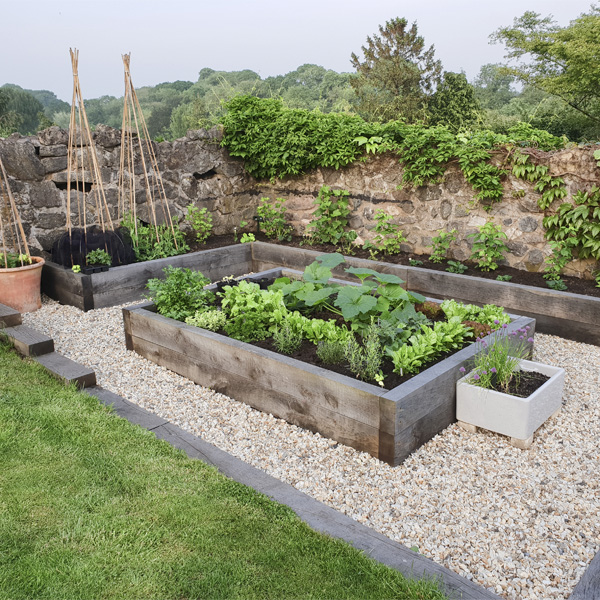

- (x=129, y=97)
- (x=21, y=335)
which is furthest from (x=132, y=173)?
(x=21, y=335)

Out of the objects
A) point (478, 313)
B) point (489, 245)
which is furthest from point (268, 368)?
point (489, 245)

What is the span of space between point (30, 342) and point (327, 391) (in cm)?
235

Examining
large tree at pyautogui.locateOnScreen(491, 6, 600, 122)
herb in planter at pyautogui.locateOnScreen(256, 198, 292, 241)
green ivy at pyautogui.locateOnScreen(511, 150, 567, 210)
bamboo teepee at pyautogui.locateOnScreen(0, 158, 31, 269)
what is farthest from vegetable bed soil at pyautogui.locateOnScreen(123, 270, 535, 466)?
large tree at pyautogui.locateOnScreen(491, 6, 600, 122)

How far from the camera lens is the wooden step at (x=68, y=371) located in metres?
3.56

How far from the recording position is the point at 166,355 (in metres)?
4.04

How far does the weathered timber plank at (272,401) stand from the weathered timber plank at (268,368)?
0.09ft

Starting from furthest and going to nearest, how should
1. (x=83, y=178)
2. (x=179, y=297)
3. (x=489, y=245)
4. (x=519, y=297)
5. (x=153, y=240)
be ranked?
(x=153, y=240) → (x=83, y=178) → (x=489, y=245) → (x=519, y=297) → (x=179, y=297)

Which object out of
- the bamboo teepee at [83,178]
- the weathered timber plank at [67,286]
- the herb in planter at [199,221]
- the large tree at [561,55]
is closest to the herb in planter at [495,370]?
the weathered timber plank at [67,286]

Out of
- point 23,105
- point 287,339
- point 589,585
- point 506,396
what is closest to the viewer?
point 589,585

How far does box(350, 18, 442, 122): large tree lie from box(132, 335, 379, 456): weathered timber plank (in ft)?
69.1

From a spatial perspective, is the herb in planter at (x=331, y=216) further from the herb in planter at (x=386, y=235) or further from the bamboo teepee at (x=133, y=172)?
the bamboo teepee at (x=133, y=172)

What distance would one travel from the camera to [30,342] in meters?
3.95

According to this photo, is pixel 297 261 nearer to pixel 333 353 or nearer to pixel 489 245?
pixel 489 245

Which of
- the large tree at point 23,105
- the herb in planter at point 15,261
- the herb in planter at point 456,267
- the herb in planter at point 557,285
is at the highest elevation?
the large tree at point 23,105
